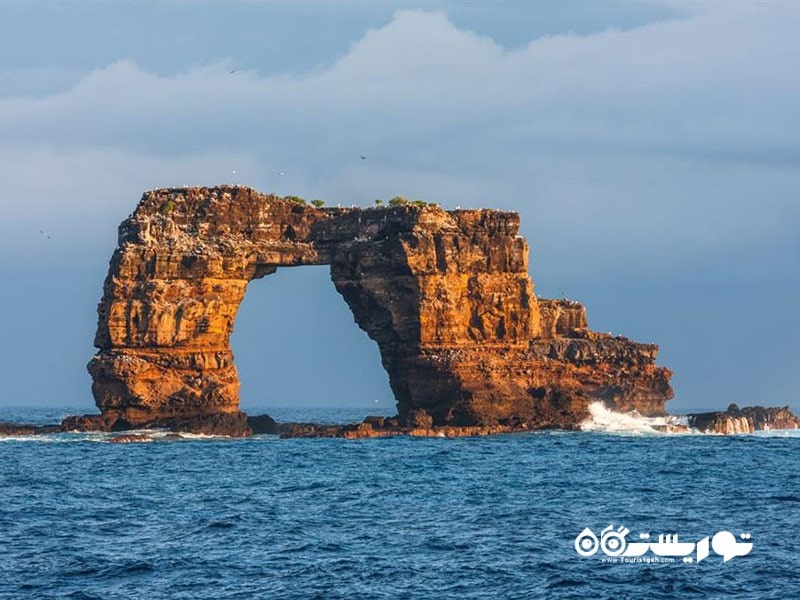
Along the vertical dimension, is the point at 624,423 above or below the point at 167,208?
below

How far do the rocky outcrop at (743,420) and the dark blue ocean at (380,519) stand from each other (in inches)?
930

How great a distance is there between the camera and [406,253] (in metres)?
90.6

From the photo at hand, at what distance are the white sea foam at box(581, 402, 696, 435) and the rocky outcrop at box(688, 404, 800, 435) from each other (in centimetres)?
155

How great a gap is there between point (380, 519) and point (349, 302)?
153ft

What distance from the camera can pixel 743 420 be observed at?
110 metres

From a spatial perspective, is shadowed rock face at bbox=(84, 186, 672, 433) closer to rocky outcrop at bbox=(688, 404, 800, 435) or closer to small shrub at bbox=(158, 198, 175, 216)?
small shrub at bbox=(158, 198, 175, 216)

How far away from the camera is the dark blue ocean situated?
3884 centimetres

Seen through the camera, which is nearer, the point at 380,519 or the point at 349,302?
the point at 380,519

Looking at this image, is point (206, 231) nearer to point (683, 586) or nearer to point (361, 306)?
point (361, 306)

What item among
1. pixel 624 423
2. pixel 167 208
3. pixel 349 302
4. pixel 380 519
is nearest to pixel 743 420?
pixel 624 423

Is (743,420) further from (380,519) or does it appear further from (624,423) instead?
(380,519)

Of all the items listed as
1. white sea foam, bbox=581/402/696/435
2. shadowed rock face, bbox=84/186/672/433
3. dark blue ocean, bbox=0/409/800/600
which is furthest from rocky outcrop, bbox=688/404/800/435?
dark blue ocean, bbox=0/409/800/600

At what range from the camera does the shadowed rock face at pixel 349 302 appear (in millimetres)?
89000

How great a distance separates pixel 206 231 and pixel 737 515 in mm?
48166
